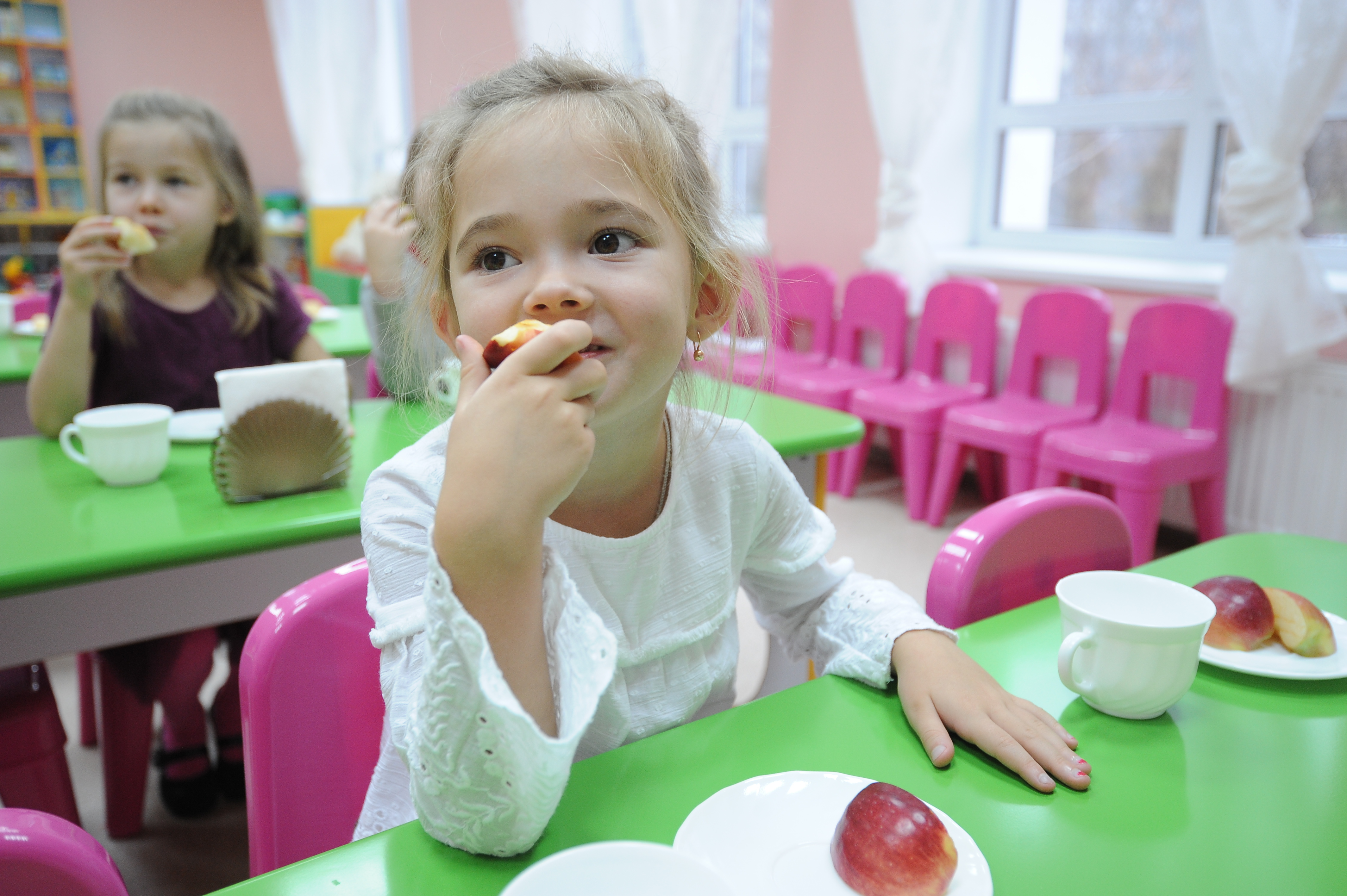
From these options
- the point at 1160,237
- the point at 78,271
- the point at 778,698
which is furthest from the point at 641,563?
the point at 1160,237

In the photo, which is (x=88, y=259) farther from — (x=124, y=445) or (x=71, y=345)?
(x=124, y=445)

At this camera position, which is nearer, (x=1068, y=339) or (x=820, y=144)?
(x=1068, y=339)

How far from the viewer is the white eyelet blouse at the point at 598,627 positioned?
54 centimetres

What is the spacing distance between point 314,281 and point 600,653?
5.80 metres

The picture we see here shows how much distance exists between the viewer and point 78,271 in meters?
1.62

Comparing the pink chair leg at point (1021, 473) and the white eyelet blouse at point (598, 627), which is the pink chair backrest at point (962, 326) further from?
the white eyelet blouse at point (598, 627)

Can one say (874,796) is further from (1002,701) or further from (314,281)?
(314,281)

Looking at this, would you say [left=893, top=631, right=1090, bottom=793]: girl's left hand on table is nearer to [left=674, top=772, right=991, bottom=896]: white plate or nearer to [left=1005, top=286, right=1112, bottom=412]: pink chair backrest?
[left=674, top=772, right=991, bottom=896]: white plate

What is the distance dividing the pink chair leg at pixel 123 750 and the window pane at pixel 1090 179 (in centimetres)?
333

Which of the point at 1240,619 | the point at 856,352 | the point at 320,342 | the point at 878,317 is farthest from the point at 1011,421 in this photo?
the point at 1240,619

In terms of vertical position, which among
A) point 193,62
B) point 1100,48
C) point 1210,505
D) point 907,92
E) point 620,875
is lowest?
point 1210,505

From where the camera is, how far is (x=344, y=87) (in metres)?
6.95

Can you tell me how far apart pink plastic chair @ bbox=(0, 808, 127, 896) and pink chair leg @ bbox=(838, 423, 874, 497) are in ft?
10.00

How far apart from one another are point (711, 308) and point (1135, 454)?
6.47 ft
